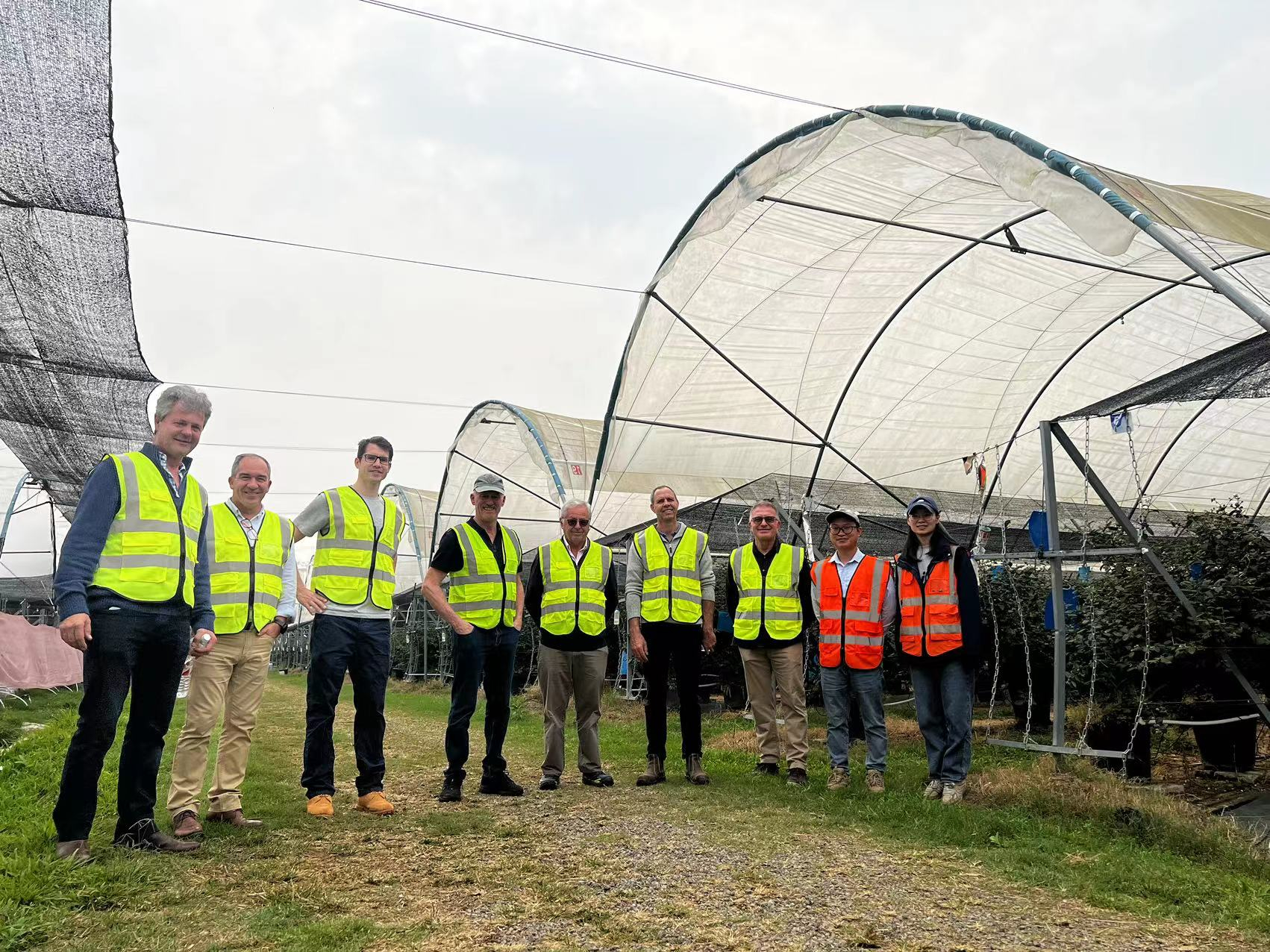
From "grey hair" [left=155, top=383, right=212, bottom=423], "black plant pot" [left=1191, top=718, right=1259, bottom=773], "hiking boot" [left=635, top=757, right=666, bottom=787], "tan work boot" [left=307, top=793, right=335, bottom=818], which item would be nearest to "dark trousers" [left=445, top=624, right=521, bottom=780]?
"tan work boot" [left=307, top=793, right=335, bottom=818]

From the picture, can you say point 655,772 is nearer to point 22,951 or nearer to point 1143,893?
point 1143,893

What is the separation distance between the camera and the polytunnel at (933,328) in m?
5.71

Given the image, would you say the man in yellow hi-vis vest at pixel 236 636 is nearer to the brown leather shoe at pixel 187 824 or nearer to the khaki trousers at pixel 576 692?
the brown leather shoe at pixel 187 824

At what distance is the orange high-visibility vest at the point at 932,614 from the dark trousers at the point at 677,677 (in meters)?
1.27

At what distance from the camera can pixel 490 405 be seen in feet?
64.4

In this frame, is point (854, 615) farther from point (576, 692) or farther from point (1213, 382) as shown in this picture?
point (1213, 382)

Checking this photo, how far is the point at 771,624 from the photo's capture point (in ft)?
19.6

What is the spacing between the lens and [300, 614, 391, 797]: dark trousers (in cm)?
464

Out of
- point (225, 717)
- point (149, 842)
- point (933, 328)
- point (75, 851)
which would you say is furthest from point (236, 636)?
point (933, 328)

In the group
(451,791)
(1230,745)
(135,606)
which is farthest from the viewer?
(1230,745)

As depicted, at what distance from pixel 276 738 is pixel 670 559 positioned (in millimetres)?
5185

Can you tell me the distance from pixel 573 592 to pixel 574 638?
0.28 meters

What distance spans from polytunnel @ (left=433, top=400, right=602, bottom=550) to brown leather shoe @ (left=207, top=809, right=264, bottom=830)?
41.8 feet

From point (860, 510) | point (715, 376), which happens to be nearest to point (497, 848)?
point (715, 376)
